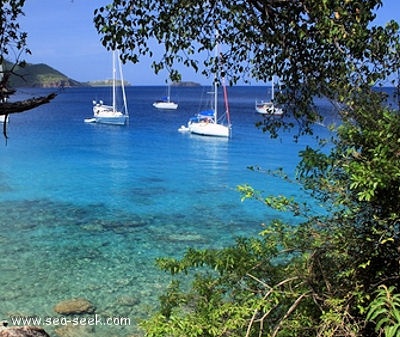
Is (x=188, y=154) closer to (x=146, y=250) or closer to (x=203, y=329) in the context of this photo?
(x=146, y=250)

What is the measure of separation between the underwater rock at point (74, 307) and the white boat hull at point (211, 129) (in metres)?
31.7

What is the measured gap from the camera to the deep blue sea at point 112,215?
8.77m

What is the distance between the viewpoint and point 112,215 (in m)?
15.0

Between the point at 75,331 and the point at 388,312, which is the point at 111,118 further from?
the point at 388,312

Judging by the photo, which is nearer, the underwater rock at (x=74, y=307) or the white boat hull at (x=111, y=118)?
the underwater rock at (x=74, y=307)

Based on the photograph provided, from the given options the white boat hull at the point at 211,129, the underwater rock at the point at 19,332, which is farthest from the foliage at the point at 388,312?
the white boat hull at the point at 211,129

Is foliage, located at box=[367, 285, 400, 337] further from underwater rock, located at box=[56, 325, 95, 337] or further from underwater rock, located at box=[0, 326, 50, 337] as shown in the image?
underwater rock, located at box=[56, 325, 95, 337]

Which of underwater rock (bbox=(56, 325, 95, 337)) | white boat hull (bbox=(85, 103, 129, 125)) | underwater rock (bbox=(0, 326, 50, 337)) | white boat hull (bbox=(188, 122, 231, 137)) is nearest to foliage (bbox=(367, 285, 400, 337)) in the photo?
underwater rock (bbox=(0, 326, 50, 337))

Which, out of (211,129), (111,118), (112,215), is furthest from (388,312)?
(111,118)

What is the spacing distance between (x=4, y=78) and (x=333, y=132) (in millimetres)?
2455

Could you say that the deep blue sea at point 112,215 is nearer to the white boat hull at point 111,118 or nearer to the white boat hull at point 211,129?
the white boat hull at point 211,129

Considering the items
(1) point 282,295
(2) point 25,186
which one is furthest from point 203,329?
(2) point 25,186

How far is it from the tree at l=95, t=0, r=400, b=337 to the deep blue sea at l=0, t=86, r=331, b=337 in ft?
1.77

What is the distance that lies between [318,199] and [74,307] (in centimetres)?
608
